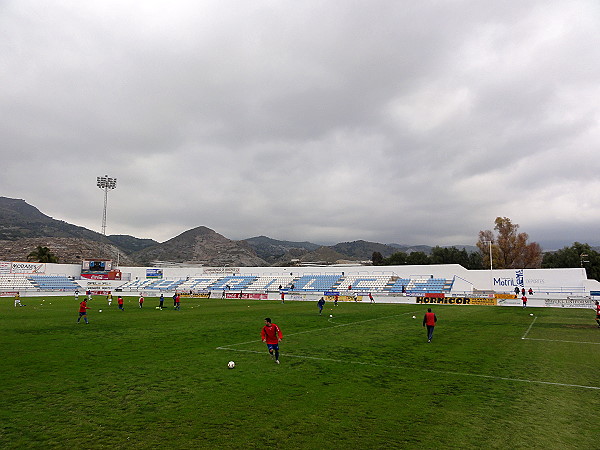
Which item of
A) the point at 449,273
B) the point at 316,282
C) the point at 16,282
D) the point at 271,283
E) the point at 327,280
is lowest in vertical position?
the point at 271,283

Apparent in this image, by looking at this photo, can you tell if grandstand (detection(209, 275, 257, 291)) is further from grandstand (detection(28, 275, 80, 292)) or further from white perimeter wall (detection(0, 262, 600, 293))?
grandstand (detection(28, 275, 80, 292))

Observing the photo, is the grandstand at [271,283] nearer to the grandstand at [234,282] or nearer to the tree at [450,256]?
the grandstand at [234,282]

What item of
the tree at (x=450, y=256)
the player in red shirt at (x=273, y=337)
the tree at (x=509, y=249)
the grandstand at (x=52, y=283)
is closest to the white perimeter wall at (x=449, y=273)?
the grandstand at (x=52, y=283)

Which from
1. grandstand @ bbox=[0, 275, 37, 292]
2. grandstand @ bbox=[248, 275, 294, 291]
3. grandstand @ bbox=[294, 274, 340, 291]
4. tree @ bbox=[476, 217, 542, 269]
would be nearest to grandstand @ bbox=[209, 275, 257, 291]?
grandstand @ bbox=[248, 275, 294, 291]

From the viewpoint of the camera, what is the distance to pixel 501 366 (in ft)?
45.2

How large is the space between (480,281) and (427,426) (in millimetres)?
59164

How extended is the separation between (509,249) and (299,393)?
95090 mm

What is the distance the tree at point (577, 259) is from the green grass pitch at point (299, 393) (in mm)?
84521

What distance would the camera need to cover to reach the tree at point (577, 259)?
87438 mm

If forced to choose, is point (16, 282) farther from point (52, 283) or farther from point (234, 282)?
point (234, 282)

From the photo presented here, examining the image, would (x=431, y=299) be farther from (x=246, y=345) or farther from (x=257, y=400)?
(x=257, y=400)

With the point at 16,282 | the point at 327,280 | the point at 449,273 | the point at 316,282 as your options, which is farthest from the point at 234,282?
the point at 449,273

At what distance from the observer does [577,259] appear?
301 feet

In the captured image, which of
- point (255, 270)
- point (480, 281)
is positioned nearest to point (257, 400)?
point (480, 281)
